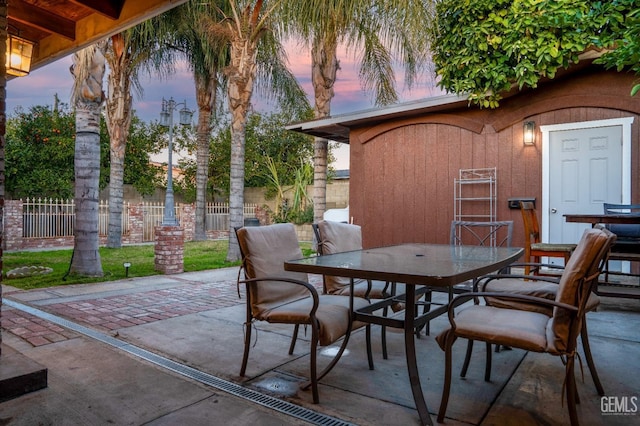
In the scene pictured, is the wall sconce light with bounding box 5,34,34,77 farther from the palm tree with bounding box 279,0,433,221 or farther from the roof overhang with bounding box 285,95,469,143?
the roof overhang with bounding box 285,95,469,143

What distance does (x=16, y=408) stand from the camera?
208 cm

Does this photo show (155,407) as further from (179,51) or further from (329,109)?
(179,51)

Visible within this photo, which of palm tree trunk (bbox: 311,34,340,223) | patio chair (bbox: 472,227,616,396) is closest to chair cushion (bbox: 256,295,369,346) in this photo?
patio chair (bbox: 472,227,616,396)

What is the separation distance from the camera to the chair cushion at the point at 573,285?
1786 mm

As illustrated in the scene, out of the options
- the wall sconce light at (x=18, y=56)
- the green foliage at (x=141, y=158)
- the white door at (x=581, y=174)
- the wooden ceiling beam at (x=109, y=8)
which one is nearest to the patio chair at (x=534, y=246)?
the white door at (x=581, y=174)

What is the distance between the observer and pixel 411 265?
87.6 inches

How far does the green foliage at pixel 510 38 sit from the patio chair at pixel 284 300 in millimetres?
4394

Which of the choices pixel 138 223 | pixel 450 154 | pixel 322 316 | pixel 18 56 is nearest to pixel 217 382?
pixel 322 316

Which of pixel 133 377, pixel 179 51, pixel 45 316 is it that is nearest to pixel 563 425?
pixel 133 377

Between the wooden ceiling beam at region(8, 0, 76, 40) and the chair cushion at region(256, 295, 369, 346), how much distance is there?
12.1ft

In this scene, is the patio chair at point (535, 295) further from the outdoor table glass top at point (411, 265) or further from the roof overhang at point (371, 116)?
the roof overhang at point (371, 116)

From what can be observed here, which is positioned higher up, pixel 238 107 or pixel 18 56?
pixel 238 107

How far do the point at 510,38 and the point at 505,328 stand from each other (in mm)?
5064

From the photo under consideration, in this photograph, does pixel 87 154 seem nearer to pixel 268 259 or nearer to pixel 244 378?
pixel 268 259
